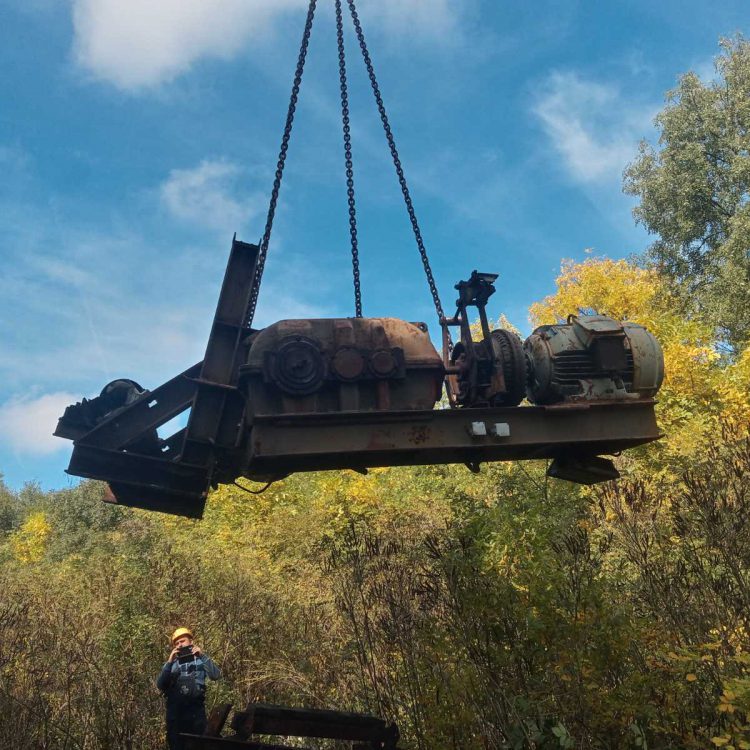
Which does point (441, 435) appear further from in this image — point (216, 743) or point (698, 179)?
point (698, 179)

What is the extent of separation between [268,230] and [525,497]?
10.3 metres

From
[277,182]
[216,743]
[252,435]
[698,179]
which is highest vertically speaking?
[698,179]

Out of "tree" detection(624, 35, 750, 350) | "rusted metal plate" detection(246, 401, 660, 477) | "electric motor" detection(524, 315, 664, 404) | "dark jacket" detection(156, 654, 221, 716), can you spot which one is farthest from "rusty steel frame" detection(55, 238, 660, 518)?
"tree" detection(624, 35, 750, 350)

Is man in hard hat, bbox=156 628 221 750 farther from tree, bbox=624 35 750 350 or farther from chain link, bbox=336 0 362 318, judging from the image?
tree, bbox=624 35 750 350

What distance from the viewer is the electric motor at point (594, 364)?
5414 mm

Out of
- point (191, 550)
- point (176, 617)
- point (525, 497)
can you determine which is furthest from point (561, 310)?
point (176, 617)

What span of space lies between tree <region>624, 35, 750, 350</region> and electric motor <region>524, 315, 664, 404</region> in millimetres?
21762

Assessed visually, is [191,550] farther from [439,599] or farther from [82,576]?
[439,599]

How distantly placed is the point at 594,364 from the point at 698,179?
24440 mm

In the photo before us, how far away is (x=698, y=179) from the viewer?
26031 millimetres

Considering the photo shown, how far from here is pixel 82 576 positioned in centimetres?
1318

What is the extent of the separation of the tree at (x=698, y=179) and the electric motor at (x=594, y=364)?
71.4ft

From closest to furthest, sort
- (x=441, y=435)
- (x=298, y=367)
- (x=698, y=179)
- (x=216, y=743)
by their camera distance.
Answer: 1. (x=298, y=367)
2. (x=441, y=435)
3. (x=216, y=743)
4. (x=698, y=179)

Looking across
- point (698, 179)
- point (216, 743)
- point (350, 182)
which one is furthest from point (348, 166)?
point (698, 179)
